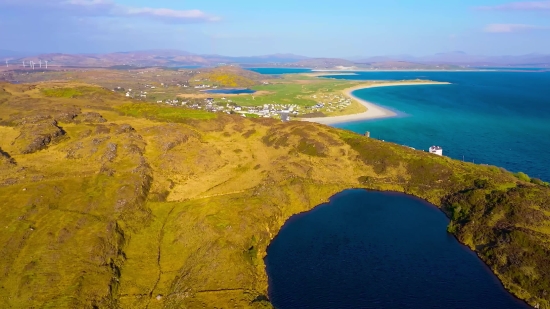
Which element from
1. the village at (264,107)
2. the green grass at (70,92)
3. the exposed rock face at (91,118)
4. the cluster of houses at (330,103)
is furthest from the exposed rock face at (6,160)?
the cluster of houses at (330,103)

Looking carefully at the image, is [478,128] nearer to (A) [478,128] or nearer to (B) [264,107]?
(A) [478,128]

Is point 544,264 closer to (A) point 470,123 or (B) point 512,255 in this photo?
(B) point 512,255

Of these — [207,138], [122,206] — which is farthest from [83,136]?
[122,206]

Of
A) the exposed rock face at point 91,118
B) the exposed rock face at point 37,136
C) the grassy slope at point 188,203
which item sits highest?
the exposed rock face at point 91,118

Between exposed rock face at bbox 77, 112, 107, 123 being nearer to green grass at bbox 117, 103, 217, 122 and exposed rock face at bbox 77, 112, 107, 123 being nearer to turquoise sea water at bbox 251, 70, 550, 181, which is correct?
green grass at bbox 117, 103, 217, 122

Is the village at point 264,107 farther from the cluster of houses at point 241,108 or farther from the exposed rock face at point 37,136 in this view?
the exposed rock face at point 37,136
